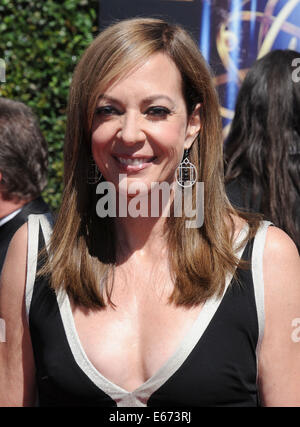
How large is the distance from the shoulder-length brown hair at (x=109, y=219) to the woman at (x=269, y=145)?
0.63m

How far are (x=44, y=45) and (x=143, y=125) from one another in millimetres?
2615

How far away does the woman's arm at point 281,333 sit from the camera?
5.70 feet

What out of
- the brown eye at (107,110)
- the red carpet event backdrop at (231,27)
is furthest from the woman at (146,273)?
the red carpet event backdrop at (231,27)

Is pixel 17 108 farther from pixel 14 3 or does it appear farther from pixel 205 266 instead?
pixel 205 266

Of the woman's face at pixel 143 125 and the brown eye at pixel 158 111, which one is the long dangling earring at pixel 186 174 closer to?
the woman's face at pixel 143 125

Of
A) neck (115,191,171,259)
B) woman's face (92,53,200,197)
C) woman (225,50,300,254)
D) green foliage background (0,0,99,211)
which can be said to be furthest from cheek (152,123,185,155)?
green foliage background (0,0,99,211)

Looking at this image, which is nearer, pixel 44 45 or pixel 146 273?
pixel 146 273

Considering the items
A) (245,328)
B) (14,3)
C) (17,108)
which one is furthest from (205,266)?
(14,3)

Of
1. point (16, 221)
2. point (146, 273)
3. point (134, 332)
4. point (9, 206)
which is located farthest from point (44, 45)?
point (134, 332)

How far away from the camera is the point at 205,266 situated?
6.03 feet

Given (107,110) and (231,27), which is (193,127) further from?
(231,27)

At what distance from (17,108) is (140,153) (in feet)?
5.13

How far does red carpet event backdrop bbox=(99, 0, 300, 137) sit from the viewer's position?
3.49 meters

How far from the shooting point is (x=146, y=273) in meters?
1.92
